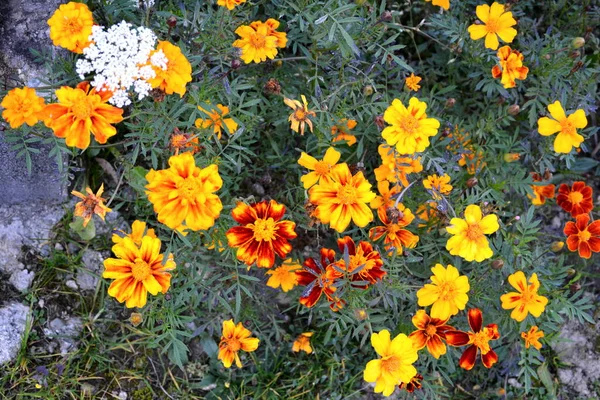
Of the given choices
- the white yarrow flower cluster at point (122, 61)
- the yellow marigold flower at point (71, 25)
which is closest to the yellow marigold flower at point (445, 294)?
the white yarrow flower cluster at point (122, 61)

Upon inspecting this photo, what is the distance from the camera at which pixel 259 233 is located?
6.13 feet

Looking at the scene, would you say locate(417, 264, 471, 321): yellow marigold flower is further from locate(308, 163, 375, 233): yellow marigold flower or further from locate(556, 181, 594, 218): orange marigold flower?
locate(556, 181, 594, 218): orange marigold flower

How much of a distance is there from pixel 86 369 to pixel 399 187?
4.72ft

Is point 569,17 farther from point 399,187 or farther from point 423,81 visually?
point 399,187

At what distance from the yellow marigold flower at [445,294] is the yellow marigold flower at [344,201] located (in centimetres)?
35

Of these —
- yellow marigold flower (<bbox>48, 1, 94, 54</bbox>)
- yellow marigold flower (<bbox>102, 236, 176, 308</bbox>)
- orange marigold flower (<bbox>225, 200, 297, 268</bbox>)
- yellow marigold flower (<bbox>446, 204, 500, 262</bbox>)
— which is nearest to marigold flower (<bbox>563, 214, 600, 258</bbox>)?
yellow marigold flower (<bbox>446, 204, 500, 262</bbox>)

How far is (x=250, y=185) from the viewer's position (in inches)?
102

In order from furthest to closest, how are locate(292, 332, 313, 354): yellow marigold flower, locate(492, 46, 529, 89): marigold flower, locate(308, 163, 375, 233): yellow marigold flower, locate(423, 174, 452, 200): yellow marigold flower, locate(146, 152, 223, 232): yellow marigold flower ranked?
locate(292, 332, 313, 354): yellow marigold flower < locate(492, 46, 529, 89): marigold flower < locate(423, 174, 452, 200): yellow marigold flower < locate(308, 163, 375, 233): yellow marigold flower < locate(146, 152, 223, 232): yellow marigold flower

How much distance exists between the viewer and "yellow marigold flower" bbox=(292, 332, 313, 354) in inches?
94.3

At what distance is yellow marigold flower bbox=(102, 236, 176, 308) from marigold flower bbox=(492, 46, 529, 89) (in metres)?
1.47

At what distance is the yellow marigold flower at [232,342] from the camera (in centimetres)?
219

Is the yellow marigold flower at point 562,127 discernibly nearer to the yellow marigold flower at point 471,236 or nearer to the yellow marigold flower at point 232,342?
the yellow marigold flower at point 471,236

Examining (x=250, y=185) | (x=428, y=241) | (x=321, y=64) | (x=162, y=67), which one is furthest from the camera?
(x=250, y=185)

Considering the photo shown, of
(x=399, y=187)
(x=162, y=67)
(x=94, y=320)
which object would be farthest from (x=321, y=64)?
(x=94, y=320)
